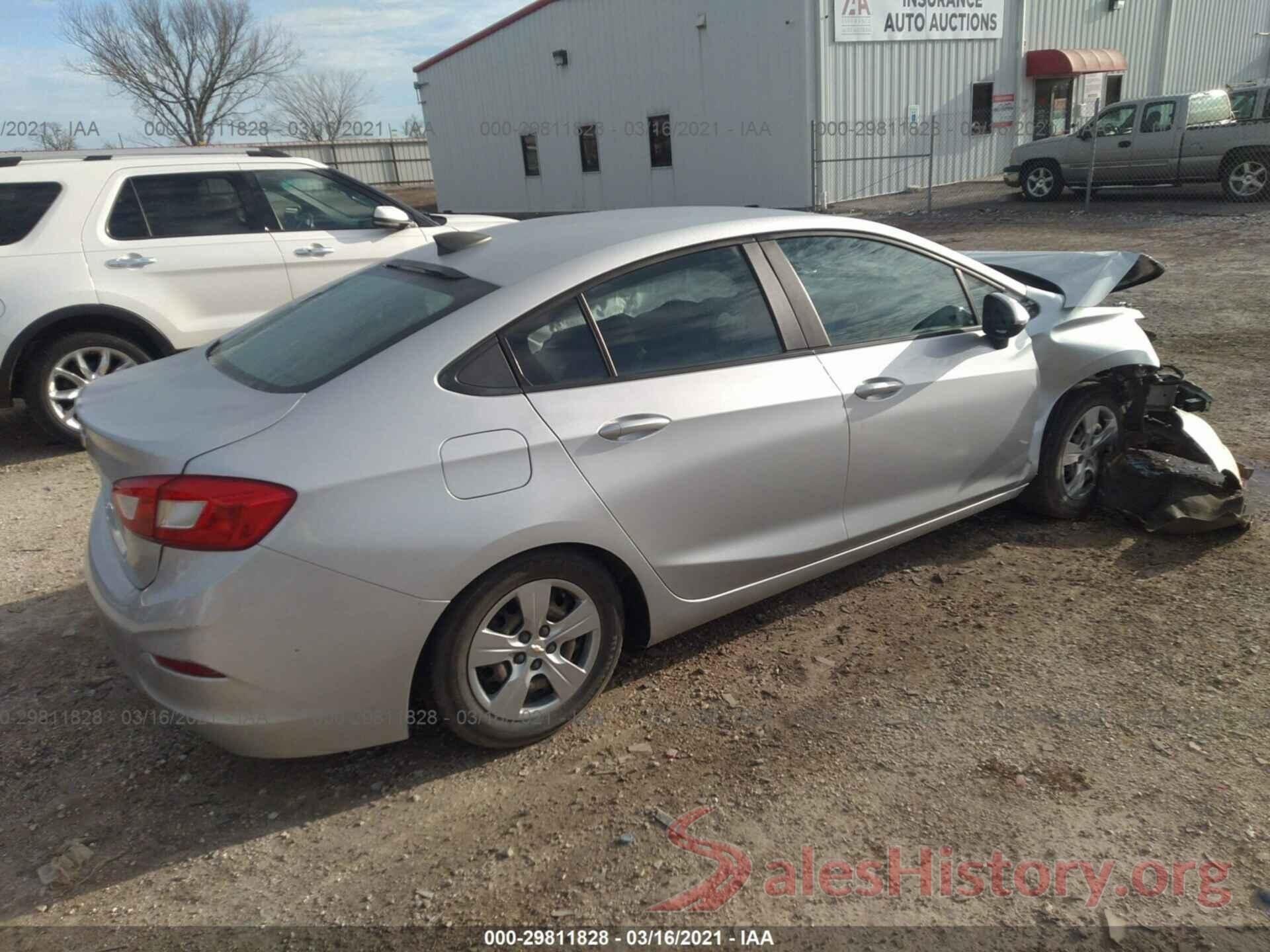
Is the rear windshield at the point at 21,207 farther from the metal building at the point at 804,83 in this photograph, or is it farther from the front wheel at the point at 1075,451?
the metal building at the point at 804,83

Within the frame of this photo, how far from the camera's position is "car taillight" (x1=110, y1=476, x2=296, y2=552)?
2.40 meters

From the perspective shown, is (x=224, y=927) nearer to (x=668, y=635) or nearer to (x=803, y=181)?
(x=668, y=635)

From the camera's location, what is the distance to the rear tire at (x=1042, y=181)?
1775cm

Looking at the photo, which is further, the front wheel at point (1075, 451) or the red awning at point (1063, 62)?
the red awning at point (1063, 62)

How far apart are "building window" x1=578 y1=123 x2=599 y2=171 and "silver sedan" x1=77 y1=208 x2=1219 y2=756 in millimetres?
22375

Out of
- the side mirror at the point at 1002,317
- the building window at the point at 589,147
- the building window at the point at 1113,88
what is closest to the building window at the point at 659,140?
the building window at the point at 589,147

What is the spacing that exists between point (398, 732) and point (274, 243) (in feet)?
16.1

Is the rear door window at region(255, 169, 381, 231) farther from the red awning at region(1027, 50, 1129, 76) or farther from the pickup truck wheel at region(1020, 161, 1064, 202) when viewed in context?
the red awning at region(1027, 50, 1129, 76)

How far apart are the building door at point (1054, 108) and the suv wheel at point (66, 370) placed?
22.7 m

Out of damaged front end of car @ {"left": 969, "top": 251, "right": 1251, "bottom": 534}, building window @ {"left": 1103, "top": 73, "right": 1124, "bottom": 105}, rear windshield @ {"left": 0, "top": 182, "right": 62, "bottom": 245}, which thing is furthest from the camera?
building window @ {"left": 1103, "top": 73, "right": 1124, "bottom": 105}

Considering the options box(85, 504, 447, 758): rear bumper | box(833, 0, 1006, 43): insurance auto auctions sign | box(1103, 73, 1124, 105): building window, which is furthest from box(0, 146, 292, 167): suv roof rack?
box(1103, 73, 1124, 105): building window

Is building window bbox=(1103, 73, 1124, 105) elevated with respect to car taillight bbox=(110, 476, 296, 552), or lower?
elevated

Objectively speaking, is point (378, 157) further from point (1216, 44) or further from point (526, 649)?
point (526, 649)

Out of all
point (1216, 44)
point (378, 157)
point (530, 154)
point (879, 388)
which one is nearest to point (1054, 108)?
point (1216, 44)
